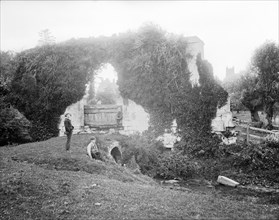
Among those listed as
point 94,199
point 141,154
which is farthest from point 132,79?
point 94,199

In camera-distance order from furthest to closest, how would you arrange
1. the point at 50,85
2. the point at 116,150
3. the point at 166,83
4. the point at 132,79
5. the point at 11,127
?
the point at 50,85, the point at 132,79, the point at 166,83, the point at 11,127, the point at 116,150

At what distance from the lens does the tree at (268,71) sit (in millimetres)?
20875

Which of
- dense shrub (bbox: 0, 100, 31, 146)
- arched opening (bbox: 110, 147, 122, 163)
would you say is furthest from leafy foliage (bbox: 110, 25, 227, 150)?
dense shrub (bbox: 0, 100, 31, 146)

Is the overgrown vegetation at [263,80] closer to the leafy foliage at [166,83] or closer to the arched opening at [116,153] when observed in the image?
the leafy foliage at [166,83]

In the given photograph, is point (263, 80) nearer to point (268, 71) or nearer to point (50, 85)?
point (268, 71)

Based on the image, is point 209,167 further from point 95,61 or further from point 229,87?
point 229,87

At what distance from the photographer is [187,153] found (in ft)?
46.7

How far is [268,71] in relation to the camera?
840 inches

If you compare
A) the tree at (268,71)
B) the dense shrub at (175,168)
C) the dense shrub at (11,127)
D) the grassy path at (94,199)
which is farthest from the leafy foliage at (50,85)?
the tree at (268,71)

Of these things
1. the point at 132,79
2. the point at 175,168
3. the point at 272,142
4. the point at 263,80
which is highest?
the point at 263,80

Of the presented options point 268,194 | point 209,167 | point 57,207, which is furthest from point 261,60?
point 57,207

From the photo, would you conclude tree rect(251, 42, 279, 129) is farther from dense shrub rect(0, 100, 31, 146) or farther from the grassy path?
dense shrub rect(0, 100, 31, 146)

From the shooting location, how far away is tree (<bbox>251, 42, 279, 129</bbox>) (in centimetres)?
2088

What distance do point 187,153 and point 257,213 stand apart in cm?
915
